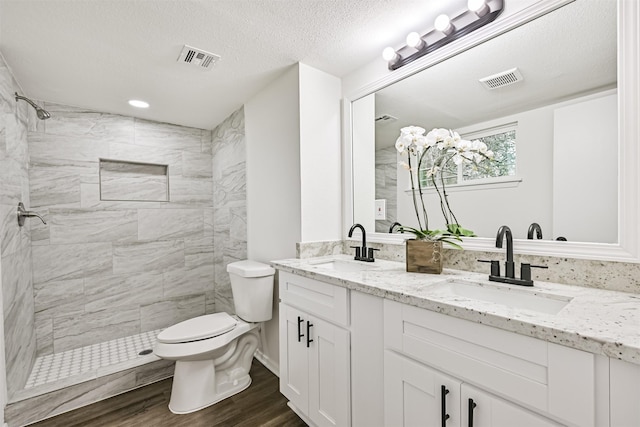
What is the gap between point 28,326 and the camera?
7.07 feet

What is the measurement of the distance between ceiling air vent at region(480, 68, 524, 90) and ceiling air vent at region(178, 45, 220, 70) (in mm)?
1534

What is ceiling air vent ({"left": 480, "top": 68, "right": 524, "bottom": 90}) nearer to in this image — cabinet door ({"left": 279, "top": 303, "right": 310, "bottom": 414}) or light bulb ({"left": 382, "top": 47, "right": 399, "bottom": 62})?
light bulb ({"left": 382, "top": 47, "right": 399, "bottom": 62})

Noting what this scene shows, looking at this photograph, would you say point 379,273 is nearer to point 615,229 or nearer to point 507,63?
point 615,229

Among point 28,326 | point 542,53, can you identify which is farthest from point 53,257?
point 542,53

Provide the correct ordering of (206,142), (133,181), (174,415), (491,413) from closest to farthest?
(491,413) < (174,415) < (133,181) < (206,142)

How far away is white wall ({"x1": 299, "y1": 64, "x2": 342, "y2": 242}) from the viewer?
1928 mm

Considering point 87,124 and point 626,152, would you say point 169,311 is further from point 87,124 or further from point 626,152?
point 626,152

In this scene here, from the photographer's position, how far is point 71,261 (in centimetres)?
252

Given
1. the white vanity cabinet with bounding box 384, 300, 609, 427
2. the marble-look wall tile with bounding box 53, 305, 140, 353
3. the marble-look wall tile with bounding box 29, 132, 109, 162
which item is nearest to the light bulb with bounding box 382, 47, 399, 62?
the white vanity cabinet with bounding box 384, 300, 609, 427

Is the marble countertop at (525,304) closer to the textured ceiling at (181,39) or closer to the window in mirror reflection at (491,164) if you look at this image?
the window in mirror reflection at (491,164)

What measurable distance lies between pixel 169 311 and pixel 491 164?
10.2 ft

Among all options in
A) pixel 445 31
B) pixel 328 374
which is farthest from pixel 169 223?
pixel 445 31

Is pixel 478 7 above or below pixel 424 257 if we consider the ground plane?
above

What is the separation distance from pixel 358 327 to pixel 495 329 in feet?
1.84
